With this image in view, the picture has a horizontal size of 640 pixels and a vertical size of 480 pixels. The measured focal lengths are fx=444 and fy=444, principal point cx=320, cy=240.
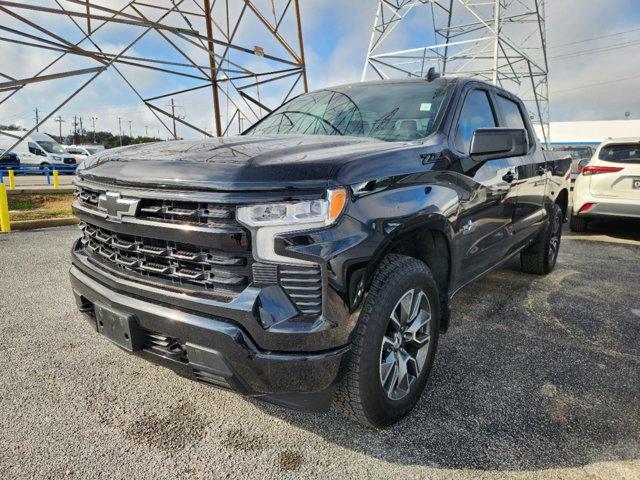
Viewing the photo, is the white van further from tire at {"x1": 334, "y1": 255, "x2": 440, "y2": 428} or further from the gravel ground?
tire at {"x1": 334, "y1": 255, "x2": 440, "y2": 428}

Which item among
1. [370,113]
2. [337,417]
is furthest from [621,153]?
[337,417]

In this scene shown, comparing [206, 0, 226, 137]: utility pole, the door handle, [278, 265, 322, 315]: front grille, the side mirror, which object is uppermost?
[206, 0, 226, 137]: utility pole

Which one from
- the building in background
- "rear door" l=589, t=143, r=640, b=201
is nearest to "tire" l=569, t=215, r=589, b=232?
"rear door" l=589, t=143, r=640, b=201

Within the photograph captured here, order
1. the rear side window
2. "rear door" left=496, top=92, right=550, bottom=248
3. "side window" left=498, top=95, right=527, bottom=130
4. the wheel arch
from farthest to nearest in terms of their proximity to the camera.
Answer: the rear side window → "side window" left=498, top=95, right=527, bottom=130 → "rear door" left=496, top=92, right=550, bottom=248 → the wheel arch

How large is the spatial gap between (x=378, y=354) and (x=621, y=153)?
6889 mm

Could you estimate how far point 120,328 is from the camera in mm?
1938

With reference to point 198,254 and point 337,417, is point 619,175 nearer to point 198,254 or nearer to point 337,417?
point 337,417

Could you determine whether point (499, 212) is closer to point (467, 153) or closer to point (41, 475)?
point (467, 153)

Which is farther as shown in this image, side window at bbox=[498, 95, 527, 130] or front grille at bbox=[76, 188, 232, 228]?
side window at bbox=[498, 95, 527, 130]

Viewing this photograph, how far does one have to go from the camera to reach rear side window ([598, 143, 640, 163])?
264 inches

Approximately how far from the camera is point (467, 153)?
2.70m

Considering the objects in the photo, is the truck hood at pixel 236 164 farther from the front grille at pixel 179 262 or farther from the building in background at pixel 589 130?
the building in background at pixel 589 130

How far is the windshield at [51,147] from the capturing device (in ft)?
75.6

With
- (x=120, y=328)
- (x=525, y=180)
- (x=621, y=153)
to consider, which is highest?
(x=621, y=153)
